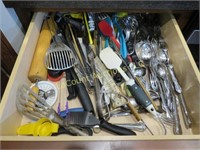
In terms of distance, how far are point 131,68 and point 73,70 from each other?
0.18 m

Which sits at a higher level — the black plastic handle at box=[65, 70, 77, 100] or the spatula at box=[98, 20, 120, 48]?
the spatula at box=[98, 20, 120, 48]

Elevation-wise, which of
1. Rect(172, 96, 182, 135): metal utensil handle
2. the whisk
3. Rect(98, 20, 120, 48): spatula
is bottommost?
Rect(172, 96, 182, 135): metal utensil handle

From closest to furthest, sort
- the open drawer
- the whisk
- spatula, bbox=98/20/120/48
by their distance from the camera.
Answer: the open drawer
the whisk
spatula, bbox=98/20/120/48

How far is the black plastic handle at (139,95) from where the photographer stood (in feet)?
1.77

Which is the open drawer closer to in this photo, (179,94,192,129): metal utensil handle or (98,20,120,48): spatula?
(179,94,192,129): metal utensil handle

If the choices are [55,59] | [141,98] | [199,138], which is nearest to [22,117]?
[55,59]

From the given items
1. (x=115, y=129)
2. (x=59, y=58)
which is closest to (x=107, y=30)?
(x=59, y=58)

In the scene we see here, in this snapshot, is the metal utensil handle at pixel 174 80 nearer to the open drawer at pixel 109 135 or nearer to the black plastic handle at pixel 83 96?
the open drawer at pixel 109 135

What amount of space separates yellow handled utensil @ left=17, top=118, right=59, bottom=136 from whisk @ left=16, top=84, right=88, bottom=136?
17mm

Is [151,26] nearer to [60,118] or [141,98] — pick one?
[141,98]

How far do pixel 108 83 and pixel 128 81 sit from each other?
0.06 m

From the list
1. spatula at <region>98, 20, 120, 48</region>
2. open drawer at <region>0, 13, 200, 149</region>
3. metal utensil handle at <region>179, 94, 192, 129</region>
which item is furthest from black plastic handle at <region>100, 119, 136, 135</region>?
spatula at <region>98, 20, 120, 48</region>

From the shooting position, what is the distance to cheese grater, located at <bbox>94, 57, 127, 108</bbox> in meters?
0.56

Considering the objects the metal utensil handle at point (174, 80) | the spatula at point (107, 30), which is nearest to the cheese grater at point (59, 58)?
the spatula at point (107, 30)
